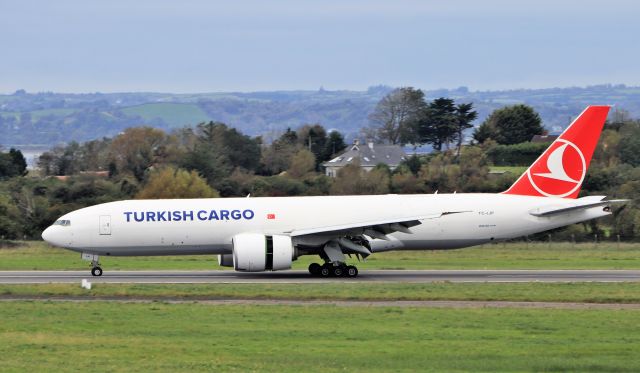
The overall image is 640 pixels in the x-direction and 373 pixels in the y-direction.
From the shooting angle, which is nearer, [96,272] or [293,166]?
[96,272]

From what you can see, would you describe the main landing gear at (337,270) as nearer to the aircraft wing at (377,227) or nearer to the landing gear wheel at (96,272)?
the aircraft wing at (377,227)

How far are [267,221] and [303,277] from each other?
7.99 feet

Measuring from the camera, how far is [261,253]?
37.4 meters

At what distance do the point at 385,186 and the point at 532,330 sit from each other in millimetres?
54018

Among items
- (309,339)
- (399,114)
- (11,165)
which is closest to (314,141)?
(399,114)

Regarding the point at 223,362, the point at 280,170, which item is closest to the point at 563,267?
the point at 223,362

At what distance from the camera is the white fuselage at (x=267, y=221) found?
39.3 m

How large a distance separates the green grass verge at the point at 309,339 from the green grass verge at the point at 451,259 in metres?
15.5

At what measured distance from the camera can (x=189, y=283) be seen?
36031mm

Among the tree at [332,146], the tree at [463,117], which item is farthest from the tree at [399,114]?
the tree at [332,146]

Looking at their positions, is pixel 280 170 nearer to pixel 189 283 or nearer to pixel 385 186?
pixel 385 186

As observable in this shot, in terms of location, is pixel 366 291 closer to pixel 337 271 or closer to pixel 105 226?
pixel 337 271

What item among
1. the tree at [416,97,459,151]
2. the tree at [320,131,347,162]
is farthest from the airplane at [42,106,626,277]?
the tree at [416,97,459,151]

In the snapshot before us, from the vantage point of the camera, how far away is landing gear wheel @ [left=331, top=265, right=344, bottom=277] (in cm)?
3872
